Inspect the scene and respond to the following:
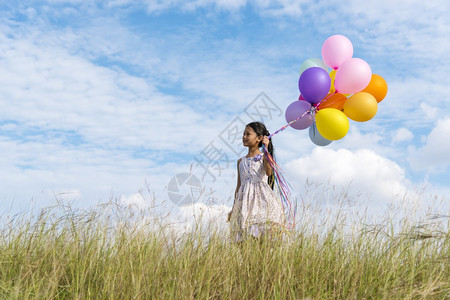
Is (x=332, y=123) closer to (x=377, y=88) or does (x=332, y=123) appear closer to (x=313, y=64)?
(x=377, y=88)

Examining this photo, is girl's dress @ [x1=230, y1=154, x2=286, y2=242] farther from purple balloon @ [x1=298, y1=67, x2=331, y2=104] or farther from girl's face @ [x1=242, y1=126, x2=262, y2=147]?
purple balloon @ [x1=298, y1=67, x2=331, y2=104]

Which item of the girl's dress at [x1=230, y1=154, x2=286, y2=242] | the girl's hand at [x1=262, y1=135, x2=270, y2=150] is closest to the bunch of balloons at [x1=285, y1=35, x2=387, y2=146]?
the girl's hand at [x1=262, y1=135, x2=270, y2=150]

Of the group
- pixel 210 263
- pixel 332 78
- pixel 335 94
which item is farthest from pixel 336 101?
pixel 210 263

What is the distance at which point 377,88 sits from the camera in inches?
211

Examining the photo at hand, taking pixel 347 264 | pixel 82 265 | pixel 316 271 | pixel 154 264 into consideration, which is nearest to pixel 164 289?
pixel 154 264

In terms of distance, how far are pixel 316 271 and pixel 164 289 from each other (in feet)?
3.95

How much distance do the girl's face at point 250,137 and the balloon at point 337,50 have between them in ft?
5.45

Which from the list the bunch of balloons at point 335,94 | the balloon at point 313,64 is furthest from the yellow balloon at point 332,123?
the balloon at point 313,64

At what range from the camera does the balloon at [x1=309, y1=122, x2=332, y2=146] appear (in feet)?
17.8

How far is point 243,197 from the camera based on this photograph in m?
4.50

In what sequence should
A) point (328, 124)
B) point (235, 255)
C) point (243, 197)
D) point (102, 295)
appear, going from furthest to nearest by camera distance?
point (328, 124) → point (243, 197) → point (235, 255) → point (102, 295)

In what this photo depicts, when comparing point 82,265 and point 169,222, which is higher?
point 169,222

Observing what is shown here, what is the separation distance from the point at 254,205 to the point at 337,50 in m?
2.47

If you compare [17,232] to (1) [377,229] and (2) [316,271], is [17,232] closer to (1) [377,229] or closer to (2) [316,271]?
(2) [316,271]
